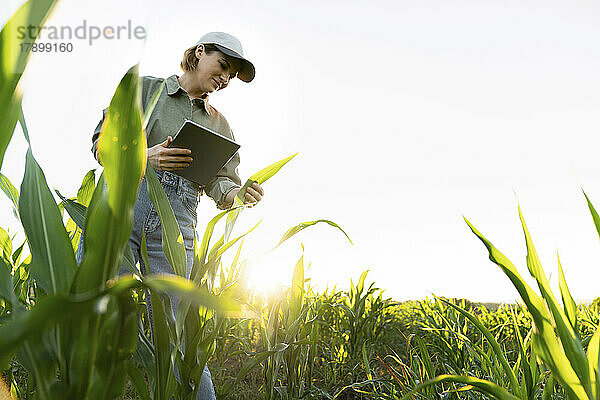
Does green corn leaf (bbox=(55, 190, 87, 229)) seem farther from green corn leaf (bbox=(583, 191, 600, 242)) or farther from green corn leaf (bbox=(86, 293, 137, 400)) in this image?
green corn leaf (bbox=(583, 191, 600, 242))

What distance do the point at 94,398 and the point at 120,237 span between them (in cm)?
16

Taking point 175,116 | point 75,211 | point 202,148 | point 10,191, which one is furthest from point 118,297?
point 175,116

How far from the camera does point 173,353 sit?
0.60 meters

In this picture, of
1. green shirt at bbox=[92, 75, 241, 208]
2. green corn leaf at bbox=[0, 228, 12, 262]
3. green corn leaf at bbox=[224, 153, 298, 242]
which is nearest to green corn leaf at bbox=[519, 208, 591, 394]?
green corn leaf at bbox=[224, 153, 298, 242]

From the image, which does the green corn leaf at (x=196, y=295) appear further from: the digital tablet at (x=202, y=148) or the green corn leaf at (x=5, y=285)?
the digital tablet at (x=202, y=148)

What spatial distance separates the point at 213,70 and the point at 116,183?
94 cm

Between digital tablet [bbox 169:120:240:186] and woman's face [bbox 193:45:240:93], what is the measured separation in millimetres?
289

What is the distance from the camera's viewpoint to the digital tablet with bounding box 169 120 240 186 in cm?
103

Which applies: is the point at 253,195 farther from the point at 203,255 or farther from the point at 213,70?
the point at 213,70

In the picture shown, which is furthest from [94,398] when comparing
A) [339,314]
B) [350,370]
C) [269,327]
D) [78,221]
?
[339,314]

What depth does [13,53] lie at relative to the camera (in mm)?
393

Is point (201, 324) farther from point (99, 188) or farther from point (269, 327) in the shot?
point (269, 327)

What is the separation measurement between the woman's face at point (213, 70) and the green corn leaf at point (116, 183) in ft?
2.95

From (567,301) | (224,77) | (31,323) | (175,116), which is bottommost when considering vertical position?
(31,323)
